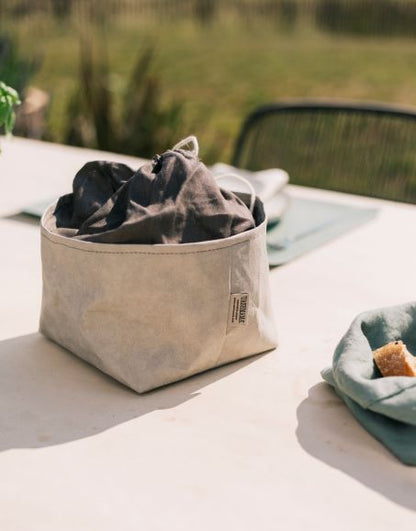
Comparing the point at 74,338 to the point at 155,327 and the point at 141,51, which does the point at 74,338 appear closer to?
the point at 155,327

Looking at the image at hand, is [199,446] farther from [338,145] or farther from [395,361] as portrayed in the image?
[338,145]

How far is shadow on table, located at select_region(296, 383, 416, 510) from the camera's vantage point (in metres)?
0.76

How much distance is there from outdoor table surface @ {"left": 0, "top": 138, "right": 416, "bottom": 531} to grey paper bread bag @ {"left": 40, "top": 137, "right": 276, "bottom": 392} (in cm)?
4

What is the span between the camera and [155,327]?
Result: 0.89 metres

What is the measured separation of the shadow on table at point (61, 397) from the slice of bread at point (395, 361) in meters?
0.17

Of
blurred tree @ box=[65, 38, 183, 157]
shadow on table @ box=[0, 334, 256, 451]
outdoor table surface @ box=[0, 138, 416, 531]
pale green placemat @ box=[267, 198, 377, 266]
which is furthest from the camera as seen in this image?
blurred tree @ box=[65, 38, 183, 157]

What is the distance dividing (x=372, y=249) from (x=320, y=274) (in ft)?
0.49

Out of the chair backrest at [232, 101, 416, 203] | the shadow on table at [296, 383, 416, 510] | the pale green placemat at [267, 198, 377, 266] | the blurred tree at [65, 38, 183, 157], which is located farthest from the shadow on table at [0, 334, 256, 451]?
the blurred tree at [65, 38, 183, 157]

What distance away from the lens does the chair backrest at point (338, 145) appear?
197cm

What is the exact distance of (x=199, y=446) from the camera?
82cm

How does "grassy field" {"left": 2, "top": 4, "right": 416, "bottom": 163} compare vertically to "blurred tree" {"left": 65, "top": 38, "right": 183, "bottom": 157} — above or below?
below

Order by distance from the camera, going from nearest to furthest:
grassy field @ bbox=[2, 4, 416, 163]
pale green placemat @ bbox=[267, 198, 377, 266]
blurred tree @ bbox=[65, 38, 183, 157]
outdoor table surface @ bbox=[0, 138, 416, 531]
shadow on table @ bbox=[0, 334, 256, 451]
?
outdoor table surface @ bbox=[0, 138, 416, 531]
shadow on table @ bbox=[0, 334, 256, 451]
pale green placemat @ bbox=[267, 198, 377, 266]
blurred tree @ bbox=[65, 38, 183, 157]
grassy field @ bbox=[2, 4, 416, 163]

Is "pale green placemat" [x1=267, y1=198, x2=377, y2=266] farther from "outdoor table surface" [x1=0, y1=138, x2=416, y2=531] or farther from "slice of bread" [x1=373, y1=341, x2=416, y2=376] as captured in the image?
"slice of bread" [x1=373, y1=341, x2=416, y2=376]

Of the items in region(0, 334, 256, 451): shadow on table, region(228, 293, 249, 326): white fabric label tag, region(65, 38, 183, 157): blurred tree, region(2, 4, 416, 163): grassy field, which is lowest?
region(2, 4, 416, 163): grassy field
